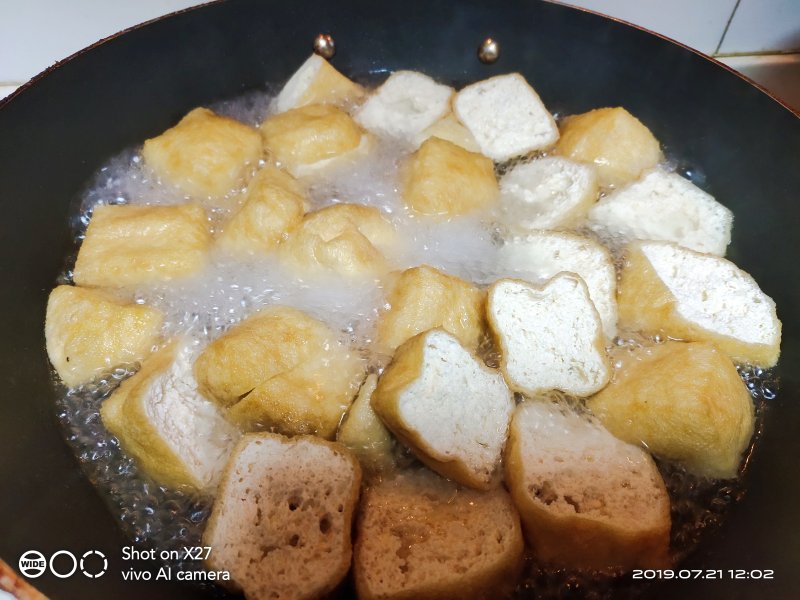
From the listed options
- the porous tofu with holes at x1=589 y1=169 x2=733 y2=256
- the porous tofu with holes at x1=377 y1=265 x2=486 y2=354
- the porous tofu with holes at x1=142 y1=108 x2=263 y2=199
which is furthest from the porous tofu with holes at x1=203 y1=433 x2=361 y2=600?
the porous tofu with holes at x1=589 y1=169 x2=733 y2=256

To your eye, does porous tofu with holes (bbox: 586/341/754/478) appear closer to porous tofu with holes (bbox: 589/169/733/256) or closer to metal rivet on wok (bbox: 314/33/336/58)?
porous tofu with holes (bbox: 589/169/733/256)

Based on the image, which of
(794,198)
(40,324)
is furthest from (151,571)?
(794,198)

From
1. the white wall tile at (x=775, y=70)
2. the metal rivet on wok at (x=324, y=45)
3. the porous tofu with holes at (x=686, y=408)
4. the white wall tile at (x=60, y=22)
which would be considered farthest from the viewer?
the white wall tile at (x=775, y=70)

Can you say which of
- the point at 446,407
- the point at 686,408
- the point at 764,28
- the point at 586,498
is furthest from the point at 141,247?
the point at 764,28

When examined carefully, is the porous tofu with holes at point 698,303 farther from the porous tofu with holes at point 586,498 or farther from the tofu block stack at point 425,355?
the porous tofu with holes at point 586,498

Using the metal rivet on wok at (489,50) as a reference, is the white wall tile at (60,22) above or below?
below
